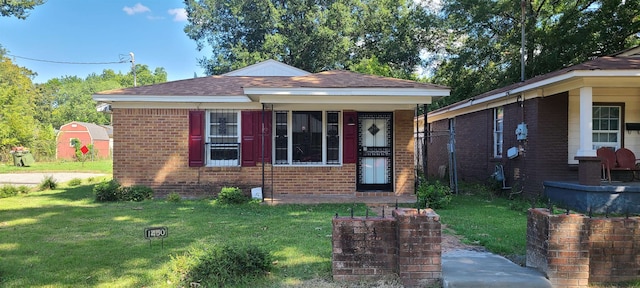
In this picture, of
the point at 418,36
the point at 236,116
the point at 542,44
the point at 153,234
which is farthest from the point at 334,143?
the point at 418,36

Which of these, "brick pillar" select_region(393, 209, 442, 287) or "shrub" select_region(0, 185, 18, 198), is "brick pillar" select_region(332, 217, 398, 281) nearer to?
"brick pillar" select_region(393, 209, 442, 287)

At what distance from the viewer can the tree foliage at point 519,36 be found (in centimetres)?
1644

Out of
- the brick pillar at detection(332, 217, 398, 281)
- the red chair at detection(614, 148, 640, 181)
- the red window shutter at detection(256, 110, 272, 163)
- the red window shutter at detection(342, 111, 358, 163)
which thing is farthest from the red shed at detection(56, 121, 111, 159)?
the brick pillar at detection(332, 217, 398, 281)

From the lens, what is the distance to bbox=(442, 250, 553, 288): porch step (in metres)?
3.85

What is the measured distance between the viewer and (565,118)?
396 inches

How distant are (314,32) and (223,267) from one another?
24063 millimetres

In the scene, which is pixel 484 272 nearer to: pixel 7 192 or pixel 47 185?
pixel 7 192

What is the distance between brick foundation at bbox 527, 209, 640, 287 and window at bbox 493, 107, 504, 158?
28.4 ft

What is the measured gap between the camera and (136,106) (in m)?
10.5

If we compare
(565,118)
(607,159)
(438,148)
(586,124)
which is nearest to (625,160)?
(607,159)

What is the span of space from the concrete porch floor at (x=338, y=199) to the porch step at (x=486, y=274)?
473 cm

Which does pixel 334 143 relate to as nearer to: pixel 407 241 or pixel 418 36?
pixel 407 241

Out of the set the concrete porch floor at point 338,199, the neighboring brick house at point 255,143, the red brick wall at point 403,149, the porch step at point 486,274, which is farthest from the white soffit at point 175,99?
the porch step at point 486,274

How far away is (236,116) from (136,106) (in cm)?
256
